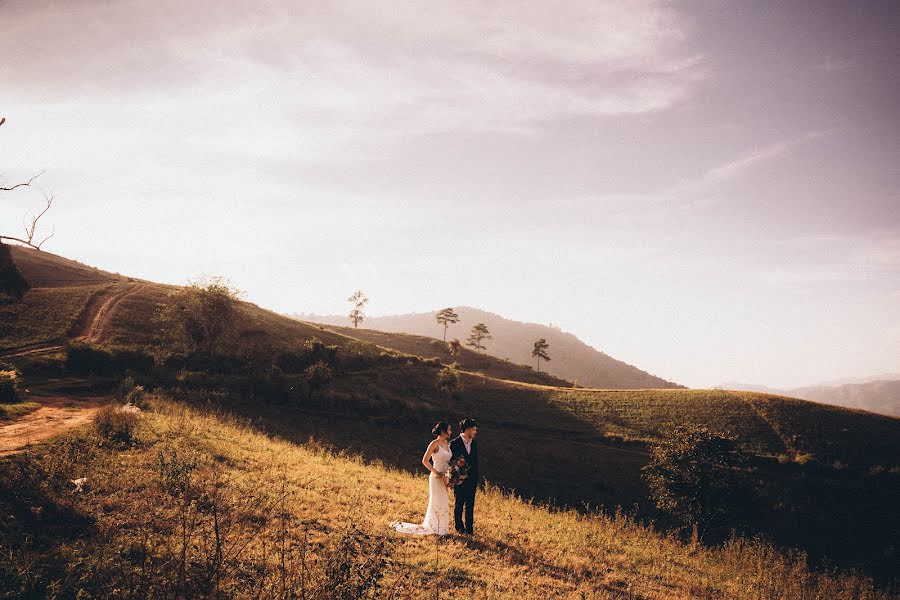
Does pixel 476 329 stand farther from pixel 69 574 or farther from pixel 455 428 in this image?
pixel 69 574

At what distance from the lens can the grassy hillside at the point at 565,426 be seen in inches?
1216

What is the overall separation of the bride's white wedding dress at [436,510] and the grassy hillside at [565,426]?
16.0m

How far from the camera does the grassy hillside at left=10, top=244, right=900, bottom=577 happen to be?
30.9 m

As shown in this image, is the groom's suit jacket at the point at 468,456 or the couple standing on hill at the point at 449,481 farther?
the groom's suit jacket at the point at 468,456

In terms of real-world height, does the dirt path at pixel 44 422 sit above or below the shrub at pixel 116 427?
below

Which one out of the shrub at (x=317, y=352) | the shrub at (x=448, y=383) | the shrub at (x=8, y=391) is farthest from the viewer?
the shrub at (x=317, y=352)

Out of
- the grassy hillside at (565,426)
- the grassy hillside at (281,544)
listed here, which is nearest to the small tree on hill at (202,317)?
the grassy hillside at (565,426)

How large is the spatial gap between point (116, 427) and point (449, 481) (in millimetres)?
12066

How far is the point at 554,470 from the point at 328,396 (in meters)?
23.2

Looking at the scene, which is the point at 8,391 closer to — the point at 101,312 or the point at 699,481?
the point at 699,481

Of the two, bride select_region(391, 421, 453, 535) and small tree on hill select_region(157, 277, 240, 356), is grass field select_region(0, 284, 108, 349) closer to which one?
small tree on hill select_region(157, 277, 240, 356)

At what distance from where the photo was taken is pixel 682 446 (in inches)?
881

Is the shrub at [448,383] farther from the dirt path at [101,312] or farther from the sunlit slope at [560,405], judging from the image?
the dirt path at [101,312]

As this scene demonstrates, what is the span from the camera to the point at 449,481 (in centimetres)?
1076
